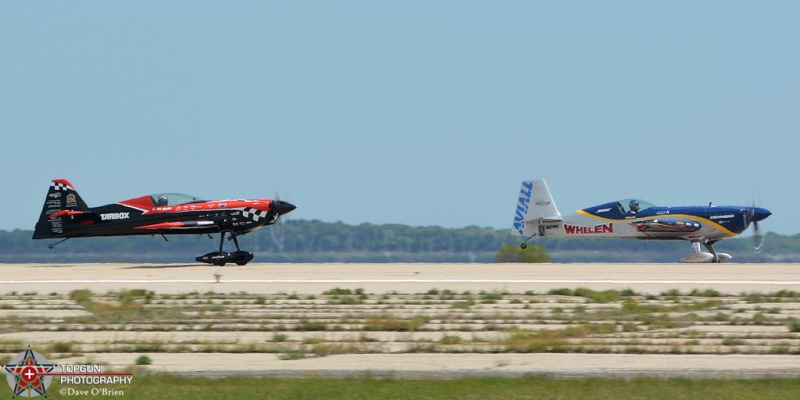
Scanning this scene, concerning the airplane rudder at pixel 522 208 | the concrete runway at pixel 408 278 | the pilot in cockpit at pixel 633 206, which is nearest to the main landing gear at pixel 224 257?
the concrete runway at pixel 408 278

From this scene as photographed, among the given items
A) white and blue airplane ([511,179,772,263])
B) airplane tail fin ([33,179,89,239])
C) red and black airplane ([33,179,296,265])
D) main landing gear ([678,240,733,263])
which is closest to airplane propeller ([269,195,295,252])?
red and black airplane ([33,179,296,265])

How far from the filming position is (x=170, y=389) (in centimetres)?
1020

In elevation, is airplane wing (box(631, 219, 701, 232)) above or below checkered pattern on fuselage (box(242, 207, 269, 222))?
below

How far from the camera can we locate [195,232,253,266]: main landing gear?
31438 mm

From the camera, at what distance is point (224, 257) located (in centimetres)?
3148

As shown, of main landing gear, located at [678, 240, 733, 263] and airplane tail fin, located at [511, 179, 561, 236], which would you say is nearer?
main landing gear, located at [678, 240, 733, 263]

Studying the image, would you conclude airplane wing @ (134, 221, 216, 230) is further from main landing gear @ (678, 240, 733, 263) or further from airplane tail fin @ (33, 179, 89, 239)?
main landing gear @ (678, 240, 733, 263)

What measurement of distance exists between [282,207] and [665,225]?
1416 cm

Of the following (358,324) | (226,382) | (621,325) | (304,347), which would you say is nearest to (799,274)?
(621,325)

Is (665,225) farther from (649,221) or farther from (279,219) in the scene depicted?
(279,219)

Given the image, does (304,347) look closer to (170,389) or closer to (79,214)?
(170,389)

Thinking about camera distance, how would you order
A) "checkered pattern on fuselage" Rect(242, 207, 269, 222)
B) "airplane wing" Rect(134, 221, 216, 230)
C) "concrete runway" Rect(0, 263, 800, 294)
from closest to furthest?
1. "concrete runway" Rect(0, 263, 800, 294)
2. "airplane wing" Rect(134, 221, 216, 230)
3. "checkered pattern on fuselage" Rect(242, 207, 269, 222)

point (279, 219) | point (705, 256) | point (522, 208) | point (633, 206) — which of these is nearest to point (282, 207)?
point (279, 219)

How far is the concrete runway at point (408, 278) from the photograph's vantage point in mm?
22906
